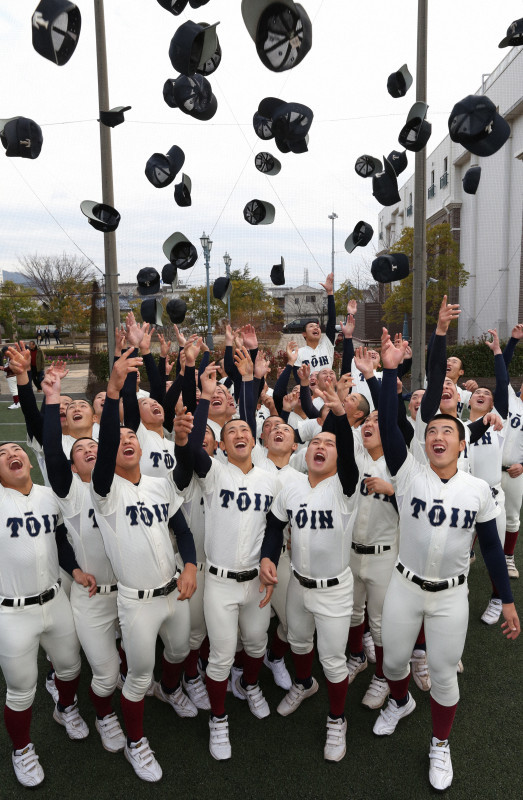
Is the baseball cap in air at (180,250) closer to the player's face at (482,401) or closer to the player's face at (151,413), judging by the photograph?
the player's face at (151,413)

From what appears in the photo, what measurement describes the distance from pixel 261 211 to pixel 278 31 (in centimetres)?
387

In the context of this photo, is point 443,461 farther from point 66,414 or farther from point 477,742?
point 66,414

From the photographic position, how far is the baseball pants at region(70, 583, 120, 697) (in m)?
3.36

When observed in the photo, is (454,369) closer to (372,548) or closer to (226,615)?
(372,548)

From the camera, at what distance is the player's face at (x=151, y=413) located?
15.1ft

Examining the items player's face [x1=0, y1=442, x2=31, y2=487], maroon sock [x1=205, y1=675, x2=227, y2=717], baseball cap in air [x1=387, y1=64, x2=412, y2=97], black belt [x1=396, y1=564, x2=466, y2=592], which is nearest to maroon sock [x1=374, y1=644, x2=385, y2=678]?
black belt [x1=396, y1=564, x2=466, y2=592]

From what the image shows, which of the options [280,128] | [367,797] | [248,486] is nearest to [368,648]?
[367,797]

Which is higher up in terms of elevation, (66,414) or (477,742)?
(66,414)

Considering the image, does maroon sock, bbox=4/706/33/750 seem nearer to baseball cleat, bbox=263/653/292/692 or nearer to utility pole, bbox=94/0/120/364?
baseball cleat, bbox=263/653/292/692

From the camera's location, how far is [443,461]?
3.16 meters

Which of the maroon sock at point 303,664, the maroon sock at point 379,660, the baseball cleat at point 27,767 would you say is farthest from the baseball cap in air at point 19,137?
the maroon sock at point 379,660

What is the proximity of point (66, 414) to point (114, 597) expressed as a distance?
Result: 1.56 meters

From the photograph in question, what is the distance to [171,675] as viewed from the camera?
148 inches

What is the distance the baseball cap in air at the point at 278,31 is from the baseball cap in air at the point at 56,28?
207 centimetres
